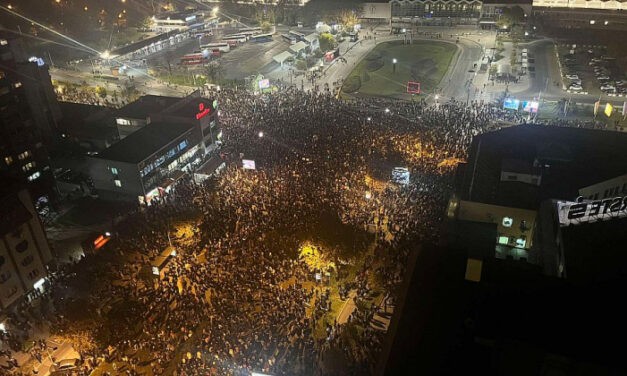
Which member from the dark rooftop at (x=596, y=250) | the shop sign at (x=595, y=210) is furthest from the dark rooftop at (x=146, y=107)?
the dark rooftop at (x=596, y=250)

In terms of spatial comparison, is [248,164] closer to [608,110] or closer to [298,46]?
[608,110]

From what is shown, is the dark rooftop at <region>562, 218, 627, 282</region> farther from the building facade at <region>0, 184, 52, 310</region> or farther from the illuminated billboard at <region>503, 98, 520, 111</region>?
the building facade at <region>0, 184, 52, 310</region>

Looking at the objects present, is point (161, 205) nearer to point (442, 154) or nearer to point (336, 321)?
point (336, 321)

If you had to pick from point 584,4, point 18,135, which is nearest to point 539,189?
point 18,135

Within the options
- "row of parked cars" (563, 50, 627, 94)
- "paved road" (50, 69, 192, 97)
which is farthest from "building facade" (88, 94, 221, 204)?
"row of parked cars" (563, 50, 627, 94)

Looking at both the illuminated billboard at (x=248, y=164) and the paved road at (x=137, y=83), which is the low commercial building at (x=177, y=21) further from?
the illuminated billboard at (x=248, y=164)

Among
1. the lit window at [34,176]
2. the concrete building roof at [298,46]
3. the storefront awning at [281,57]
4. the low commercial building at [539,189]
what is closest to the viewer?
the low commercial building at [539,189]
